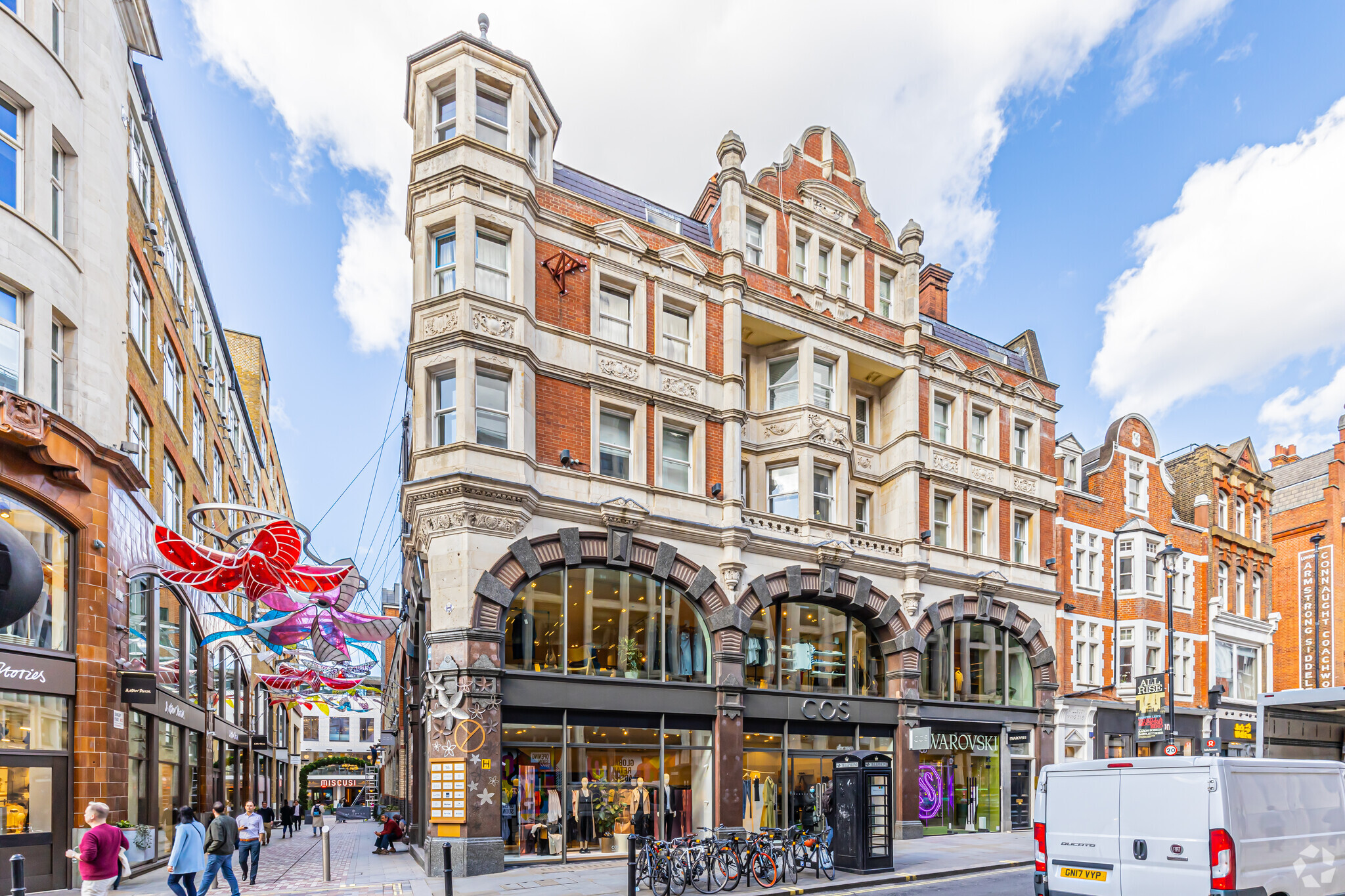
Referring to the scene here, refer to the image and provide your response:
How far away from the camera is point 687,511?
2288cm

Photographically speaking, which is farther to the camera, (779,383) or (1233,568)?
(1233,568)

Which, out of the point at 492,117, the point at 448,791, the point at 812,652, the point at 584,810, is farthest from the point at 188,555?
the point at 812,652

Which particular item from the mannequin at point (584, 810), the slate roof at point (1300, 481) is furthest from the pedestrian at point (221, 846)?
the slate roof at point (1300, 481)

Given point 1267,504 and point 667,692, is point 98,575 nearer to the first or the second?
point 667,692

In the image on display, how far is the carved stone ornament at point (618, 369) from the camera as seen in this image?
22.2 metres

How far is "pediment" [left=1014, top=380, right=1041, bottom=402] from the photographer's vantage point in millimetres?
31547

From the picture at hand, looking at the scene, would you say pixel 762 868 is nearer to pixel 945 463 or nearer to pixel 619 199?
pixel 945 463

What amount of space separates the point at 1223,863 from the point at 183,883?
502 inches

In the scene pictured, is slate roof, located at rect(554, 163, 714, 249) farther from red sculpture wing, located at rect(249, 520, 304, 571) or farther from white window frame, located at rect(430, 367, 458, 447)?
red sculpture wing, located at rect(249, 520, 304, 571)

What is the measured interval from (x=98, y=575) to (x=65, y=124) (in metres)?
8.19

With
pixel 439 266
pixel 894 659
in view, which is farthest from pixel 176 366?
pixel 894 659

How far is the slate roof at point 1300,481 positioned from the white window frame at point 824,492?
3162cm

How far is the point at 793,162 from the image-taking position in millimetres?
27453

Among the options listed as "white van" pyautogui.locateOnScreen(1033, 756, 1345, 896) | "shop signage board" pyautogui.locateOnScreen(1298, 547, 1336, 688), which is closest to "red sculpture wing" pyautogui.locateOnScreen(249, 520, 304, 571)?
"white van" pyautogui.locateOnScreen(1033, 756, 1345, 896)
